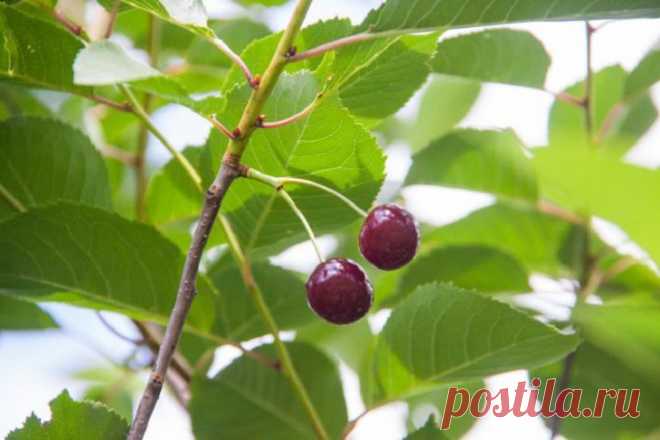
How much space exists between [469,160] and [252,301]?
0.49 metres

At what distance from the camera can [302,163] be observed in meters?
1.15

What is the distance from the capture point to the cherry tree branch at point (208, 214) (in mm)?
928

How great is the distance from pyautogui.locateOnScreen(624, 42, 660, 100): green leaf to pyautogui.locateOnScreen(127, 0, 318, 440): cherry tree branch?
964mm

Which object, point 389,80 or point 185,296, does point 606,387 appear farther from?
point 185,296

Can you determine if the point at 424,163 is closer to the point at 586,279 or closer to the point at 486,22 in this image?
the point at 586,279

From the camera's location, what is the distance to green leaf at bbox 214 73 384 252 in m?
1.06

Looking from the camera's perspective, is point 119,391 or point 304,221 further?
point 119,391

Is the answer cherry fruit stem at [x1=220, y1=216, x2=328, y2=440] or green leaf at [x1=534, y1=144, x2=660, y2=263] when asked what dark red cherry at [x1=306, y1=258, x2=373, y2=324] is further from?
green leaf at [x1=534, y1=144, x2=660, y2=263]

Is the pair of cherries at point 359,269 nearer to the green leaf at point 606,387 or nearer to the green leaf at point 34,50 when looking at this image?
the green leaf at point 34,50

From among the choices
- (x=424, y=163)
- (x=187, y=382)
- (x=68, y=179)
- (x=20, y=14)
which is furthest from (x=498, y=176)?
(x=20, y=14)

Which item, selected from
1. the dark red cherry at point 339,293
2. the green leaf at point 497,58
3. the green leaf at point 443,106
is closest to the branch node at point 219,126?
the dark red cherry at point 339,293

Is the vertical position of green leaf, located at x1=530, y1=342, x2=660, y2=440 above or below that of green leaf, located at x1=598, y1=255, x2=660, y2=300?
below

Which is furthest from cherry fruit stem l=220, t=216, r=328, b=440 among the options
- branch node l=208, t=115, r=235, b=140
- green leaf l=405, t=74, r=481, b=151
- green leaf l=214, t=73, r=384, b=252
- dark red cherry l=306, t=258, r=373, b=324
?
green leaf l=405, t=74, r=481, b=151

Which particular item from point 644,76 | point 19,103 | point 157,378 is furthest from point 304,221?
point 644,76
